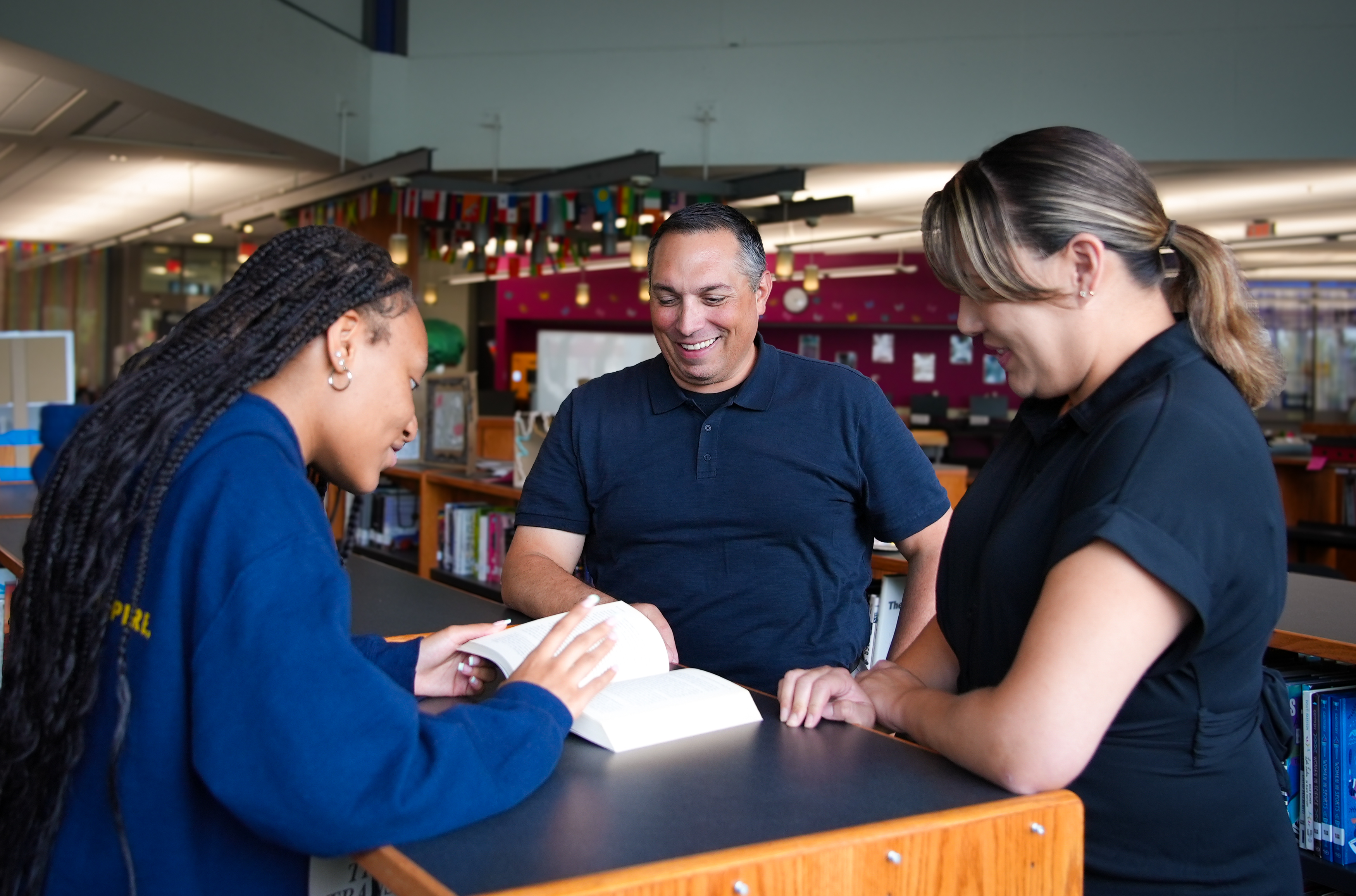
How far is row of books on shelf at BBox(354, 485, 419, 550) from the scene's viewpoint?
213 inches

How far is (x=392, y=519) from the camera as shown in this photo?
17.9 ft

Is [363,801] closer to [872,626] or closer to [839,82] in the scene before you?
Result: [872,626]

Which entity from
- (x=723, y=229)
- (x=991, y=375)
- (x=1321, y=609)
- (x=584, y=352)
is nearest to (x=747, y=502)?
(x=723, y=229)

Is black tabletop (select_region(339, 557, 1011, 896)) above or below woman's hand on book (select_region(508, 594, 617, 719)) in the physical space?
below

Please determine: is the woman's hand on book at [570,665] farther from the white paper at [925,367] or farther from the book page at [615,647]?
the white paper at [925,367]

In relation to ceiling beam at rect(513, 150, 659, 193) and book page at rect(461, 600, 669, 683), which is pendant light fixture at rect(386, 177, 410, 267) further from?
book page at rect(461, 600, 669, 683)

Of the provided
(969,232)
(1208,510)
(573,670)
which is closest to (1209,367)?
(1208,510)

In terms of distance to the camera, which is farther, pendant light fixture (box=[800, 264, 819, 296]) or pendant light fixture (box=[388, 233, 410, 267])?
pendant light fixture (box=[800, 264, 819, 296])

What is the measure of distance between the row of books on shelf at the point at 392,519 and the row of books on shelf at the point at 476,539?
1.09ft

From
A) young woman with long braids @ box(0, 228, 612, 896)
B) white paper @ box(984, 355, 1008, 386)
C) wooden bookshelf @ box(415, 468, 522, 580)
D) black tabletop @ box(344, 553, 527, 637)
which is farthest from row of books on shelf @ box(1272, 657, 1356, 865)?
white paper @ box(984, 355, 1008, 386)

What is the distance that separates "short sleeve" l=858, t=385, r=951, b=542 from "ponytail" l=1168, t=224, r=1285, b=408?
0.98m

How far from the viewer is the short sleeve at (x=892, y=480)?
220cm

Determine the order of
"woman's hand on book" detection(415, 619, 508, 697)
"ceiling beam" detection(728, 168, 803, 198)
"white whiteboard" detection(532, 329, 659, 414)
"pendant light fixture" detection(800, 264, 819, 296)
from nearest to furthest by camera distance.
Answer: "woman's hand on book" detection(415, 619, 508, 697), "ceiling beam" detection(728, 168, 803, 198), "pendant light fixture" detection(800, 264, 819, 296), "white whiteboard" detection(532, 329, 659, 414)

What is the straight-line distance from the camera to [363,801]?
38.1 inches
